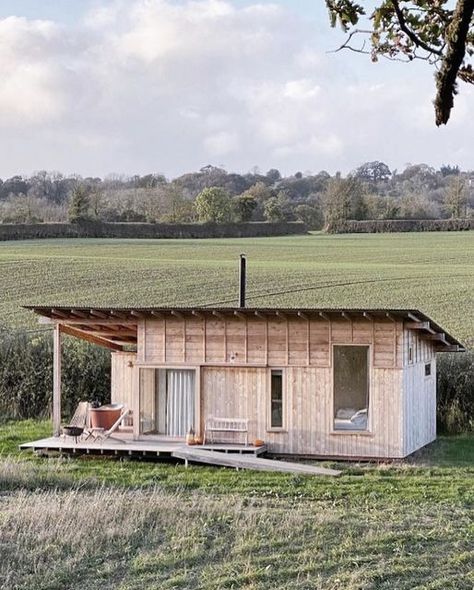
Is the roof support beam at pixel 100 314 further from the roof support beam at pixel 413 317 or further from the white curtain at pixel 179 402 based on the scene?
the roof support beam at pixel 413 317

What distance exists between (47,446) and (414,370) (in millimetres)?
6854

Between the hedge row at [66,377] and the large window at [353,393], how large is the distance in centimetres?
429

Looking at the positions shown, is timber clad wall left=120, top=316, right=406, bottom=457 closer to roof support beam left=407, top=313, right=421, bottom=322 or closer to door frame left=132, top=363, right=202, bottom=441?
door frame left=132, top=363, right=202, bottom=441

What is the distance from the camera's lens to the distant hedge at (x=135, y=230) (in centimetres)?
5956

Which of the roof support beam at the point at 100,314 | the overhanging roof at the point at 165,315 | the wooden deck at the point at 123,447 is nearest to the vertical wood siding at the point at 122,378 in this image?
the overhanging roof at the point at 165,315

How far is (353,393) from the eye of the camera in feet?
62.6

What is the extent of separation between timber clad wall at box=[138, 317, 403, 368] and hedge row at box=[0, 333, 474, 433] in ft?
14.4

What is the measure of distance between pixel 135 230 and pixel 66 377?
3848 centimetres

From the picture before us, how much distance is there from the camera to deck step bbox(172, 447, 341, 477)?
16.8 meters

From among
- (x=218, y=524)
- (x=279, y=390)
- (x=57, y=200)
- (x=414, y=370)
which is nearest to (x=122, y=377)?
(x=279, y=390)

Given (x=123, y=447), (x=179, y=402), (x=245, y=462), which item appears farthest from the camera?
(x=179, y=402)

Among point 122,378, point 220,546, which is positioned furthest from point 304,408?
point 220,546

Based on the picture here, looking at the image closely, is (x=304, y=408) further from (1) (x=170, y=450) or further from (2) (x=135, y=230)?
(2) (x=135, y=230)

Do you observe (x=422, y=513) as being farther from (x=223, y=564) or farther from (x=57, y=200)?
(x=57, y=200)
